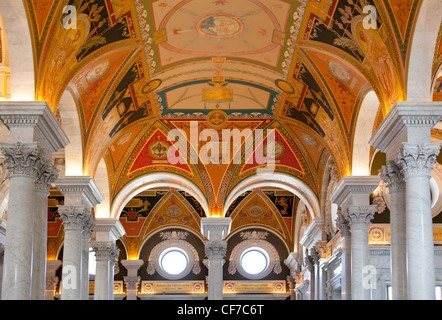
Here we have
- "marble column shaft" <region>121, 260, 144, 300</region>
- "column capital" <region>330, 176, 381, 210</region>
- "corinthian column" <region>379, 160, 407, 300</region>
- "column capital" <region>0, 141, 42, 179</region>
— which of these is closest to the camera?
"column capital" <region>0, 141, 42, 179</region>

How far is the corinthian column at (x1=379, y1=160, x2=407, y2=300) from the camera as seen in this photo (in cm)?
1290

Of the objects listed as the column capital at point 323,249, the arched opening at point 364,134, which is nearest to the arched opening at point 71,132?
the arched opening at point 364,134

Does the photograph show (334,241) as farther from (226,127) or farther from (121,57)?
(121,57)

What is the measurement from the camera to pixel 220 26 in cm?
1628

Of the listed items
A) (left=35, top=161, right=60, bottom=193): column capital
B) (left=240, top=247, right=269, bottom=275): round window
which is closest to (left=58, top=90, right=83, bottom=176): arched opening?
(left=35, top=161, right=60, bottom=193): column capital

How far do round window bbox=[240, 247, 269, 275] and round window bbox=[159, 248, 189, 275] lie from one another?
2541 mm

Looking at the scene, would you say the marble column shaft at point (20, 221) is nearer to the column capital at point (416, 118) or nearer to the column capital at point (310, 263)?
the column capital at point (416, 118)

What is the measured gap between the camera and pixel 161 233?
100ft

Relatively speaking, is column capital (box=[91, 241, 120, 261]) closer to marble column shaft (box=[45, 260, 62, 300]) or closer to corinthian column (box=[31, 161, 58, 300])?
corinthian column (box=[31, 161, 58, 300])

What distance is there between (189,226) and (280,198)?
14.0ft

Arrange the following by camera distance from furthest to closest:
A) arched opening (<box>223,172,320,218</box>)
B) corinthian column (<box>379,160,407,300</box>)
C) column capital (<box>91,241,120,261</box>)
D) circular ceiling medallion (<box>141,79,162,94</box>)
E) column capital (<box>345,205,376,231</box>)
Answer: arched opening (<box>223,172,320,218</box>)
column capital (<box>91,241,120,261</box>)
circular ceiling medallion (<box>141,79,162,94</box>)
column capital (<box>345,205,376,231</box>)
corinthian column (<box>379,160,407,300</box>)

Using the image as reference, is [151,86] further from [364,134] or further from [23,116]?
[23,116]

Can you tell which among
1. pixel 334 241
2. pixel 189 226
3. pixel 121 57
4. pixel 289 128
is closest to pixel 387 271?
pixel 334 241
